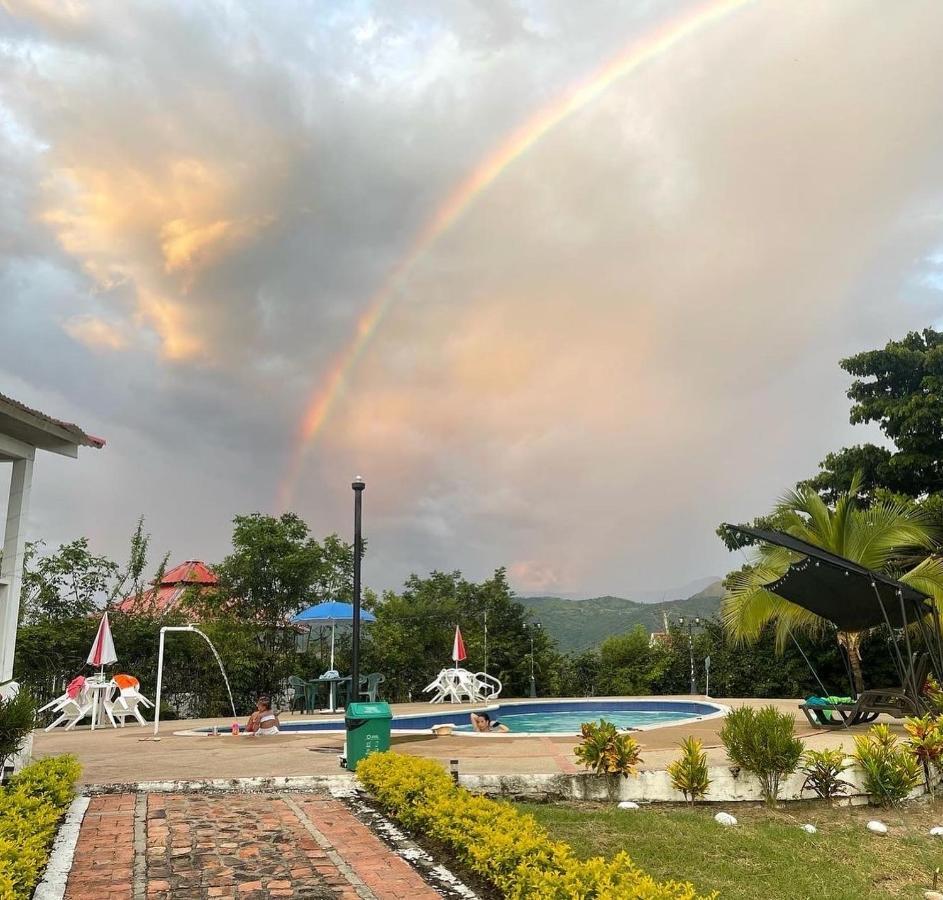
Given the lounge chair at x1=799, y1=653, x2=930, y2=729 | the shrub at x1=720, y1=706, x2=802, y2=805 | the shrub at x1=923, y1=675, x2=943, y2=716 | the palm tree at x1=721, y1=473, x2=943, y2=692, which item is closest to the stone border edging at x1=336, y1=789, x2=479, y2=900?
the shrub at x1=720, y1=706, x2=802, y2=805

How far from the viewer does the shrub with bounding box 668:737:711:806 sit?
6.97 m

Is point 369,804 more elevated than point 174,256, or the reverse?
point 174,256

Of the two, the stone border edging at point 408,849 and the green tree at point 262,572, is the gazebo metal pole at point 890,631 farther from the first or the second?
the green tree at point 262,572

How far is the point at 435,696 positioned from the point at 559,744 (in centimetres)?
961

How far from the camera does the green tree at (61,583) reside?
16.1 metres

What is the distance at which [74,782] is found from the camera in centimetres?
673

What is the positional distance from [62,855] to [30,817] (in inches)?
13.5

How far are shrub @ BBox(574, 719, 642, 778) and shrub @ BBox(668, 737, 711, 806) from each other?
41cm

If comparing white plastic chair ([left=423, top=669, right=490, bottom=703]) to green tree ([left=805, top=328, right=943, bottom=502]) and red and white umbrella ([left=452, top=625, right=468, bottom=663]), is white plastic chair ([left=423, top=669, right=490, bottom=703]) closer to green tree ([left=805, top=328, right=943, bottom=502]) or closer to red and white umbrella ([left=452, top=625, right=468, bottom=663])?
red and white umbrella ([left=452, top=625, right=468, bottom=663])

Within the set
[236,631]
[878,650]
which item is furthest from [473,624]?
[878,650]

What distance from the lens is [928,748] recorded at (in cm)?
732

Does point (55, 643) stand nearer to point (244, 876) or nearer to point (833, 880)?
point (244, 876)

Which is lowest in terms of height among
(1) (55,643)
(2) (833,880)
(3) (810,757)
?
(2) (833,880)

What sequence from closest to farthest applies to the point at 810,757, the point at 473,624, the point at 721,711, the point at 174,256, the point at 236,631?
the point at 810,757 < the point at 721,711 < the point at 174,256 < the point at 236,631 < the point at 473,624
